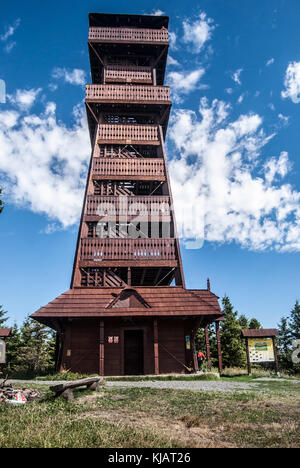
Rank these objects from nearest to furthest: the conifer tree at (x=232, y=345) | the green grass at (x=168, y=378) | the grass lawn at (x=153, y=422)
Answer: the grass lawn at (x=153, y=422) < the green grass at (x=168, y=378) < the conifer tree at (x=232, y=345)

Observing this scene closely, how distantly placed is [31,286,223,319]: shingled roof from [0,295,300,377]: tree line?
2137 cm

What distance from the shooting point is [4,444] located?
14.4 ft

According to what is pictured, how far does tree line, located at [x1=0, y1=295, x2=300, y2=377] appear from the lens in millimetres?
36906

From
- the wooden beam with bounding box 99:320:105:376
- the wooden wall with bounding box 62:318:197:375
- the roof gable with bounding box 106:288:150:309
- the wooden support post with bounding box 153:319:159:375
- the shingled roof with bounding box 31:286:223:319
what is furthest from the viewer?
the wooden wall with bounding box 62:318:197:375

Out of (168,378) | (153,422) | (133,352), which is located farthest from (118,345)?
(153,422)

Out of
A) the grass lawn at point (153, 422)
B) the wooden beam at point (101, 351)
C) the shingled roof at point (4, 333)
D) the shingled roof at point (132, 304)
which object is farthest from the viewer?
the shingled roof at point (4, 333)

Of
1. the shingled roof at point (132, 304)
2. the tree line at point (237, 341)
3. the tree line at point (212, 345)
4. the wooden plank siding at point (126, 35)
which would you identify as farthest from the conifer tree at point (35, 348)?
the wooden plank siding at point (126, 35)

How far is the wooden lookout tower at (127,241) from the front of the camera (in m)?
17.0

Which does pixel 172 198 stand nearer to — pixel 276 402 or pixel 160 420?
pixel 276 402

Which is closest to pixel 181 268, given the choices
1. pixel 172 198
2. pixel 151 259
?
pixel 151 259

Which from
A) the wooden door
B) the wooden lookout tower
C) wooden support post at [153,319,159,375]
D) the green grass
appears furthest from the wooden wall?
the green grass

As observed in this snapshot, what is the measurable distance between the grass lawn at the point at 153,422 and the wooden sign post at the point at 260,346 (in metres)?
10.3

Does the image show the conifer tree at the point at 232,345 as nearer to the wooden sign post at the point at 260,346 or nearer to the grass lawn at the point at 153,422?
the wooden sign post at the point at 260,346

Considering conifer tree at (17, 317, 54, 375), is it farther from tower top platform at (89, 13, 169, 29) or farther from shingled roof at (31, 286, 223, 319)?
tower top platform at (89, 13, 169, 29)
